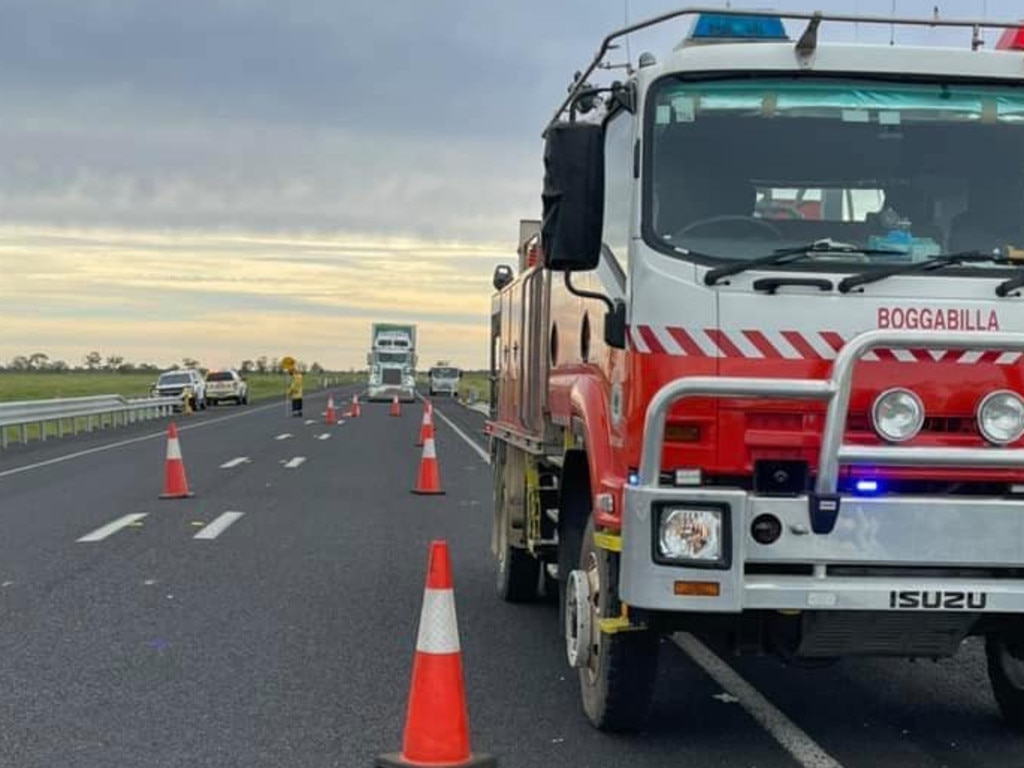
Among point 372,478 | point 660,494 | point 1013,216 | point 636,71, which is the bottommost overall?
point 372,478

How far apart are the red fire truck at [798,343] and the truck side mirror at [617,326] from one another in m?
0.02

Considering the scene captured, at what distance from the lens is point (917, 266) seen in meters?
5.07

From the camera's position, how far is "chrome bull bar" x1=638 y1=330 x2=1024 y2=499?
479cm

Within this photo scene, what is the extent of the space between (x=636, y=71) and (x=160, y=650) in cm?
447

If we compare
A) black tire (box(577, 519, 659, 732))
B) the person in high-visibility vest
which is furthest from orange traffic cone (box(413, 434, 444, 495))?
the person in high-visibility vest

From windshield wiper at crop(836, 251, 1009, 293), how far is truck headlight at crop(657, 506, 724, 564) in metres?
1.02

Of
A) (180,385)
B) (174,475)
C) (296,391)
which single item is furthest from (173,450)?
(180,385)

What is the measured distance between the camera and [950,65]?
5426 millimetres

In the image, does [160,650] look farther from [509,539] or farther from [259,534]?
[259,534]

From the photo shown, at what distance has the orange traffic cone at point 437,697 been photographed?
197 inches

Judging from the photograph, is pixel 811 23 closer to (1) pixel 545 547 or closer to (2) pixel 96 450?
(1) pixel 545 547

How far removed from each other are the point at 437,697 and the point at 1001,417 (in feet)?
7.86

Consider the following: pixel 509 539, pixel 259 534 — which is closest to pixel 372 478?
pixel 259 534

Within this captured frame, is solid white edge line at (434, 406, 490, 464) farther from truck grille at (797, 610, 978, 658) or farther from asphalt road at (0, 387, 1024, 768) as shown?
truck grille at (797, 610, 978, 658)
